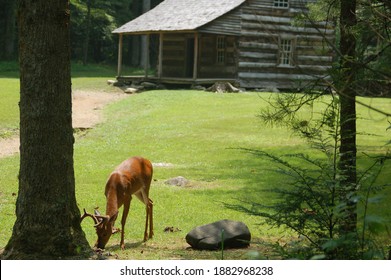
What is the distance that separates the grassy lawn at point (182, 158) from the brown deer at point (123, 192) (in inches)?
12.9

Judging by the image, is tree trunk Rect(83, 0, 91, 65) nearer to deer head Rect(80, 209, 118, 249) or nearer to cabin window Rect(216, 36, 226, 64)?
cabin window Rect(216, 36, 226, 64)

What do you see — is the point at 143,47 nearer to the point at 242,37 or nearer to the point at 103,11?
the point at 103,11

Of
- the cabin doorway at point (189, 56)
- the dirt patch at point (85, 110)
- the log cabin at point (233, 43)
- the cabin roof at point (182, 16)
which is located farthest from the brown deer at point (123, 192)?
the cabin doorway at point (189, 56)

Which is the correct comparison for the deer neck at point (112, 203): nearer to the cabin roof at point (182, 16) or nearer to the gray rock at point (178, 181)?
the gray rock at point (178, 181)

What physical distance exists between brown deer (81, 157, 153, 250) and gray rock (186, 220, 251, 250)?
43.4 inches

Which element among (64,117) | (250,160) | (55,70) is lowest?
(250,160)

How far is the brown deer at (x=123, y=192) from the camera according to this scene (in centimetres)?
922

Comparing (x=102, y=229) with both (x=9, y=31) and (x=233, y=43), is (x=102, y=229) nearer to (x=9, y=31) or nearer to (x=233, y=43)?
(x=233, y=43)

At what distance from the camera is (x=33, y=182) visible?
759cm

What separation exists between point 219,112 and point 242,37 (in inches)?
460

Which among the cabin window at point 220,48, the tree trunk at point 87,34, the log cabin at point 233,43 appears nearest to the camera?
the log cabin at point 233,43

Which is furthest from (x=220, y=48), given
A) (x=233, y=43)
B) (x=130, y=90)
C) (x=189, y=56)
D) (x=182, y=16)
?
(x=130, y=90)

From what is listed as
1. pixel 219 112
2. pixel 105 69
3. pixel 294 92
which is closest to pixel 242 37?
pixel 219 112

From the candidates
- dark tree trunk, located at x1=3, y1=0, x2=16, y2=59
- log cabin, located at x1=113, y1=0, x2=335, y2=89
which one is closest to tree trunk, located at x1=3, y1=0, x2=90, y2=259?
log cabin, located at x1=113, y1=0, x2=335, y2=89
